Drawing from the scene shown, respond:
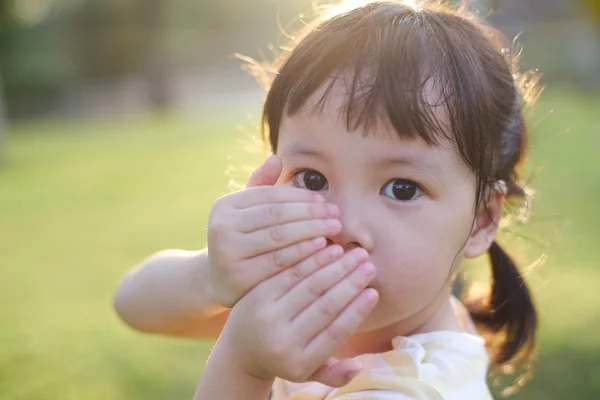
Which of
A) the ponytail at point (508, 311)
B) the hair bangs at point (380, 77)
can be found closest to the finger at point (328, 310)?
the hair bangs at point (380, 77)

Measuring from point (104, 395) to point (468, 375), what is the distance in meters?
2.32

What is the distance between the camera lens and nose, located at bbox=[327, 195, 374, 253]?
155cm

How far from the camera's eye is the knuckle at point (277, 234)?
4.79ft

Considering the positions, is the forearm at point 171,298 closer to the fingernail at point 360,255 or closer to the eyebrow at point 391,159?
the eyebrow at point 391,159

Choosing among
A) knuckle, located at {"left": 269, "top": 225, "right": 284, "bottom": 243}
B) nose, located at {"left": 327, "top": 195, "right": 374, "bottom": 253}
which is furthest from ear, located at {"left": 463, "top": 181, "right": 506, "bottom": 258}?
knuckle, located at {"left": 269, "top": 225, "right": 284, "bottom": 243}

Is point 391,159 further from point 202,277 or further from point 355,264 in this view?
point 202,277

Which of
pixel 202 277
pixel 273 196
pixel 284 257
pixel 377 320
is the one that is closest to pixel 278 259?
pixel 284 257

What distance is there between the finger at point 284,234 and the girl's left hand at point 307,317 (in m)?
0.05

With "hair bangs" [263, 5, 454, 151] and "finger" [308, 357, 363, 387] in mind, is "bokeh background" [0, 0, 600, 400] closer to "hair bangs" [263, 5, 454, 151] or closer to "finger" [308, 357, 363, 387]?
"hair bangs" [263, 5, 454, 151]

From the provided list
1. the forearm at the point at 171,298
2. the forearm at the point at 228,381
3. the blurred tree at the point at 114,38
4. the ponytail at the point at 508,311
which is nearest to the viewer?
the forearm at the point at 228,381

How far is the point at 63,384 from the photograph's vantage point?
3.74 m

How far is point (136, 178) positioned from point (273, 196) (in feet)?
31.9

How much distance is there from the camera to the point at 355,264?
1.49m

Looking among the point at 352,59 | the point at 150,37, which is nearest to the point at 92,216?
the point at 352,59
